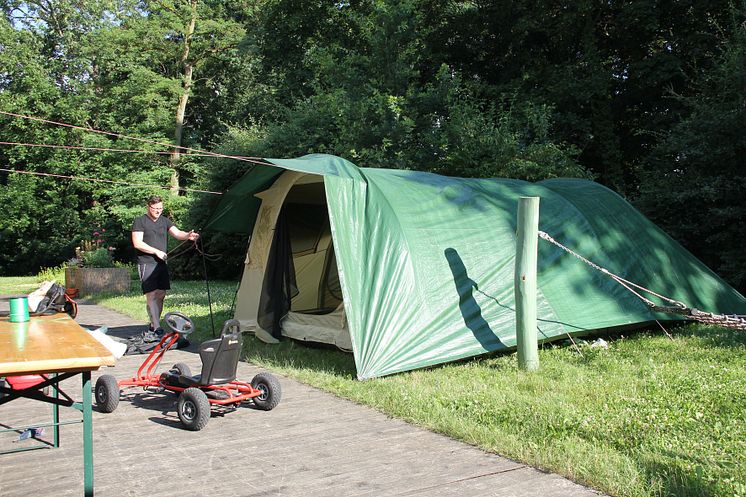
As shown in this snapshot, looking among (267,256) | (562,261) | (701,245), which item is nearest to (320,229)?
(267,256)

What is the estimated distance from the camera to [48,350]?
2936 millimetres

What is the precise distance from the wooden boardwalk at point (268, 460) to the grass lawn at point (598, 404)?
228 millimetres

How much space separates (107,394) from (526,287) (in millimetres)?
3612

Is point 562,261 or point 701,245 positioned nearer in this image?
point 562,261

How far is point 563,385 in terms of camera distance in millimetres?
5578

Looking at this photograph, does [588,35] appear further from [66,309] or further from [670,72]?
[66,309]

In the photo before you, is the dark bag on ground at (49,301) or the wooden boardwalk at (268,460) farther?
the dark bag on ground at (49,301)

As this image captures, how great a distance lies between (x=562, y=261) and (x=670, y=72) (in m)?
11.3

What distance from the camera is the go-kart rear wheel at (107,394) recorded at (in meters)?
5.13

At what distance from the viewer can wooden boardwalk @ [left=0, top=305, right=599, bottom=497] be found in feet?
11.9

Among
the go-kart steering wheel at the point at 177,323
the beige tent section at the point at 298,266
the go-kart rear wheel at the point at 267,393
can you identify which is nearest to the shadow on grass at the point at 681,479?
the go-kart rear wheel at the point at 267,393

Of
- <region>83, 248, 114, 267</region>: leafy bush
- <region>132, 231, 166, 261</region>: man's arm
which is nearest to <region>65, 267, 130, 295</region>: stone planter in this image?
<region>83, 248, 114, 267</region>: leafy bush

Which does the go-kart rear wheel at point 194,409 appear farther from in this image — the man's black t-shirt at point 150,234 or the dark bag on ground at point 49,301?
the man's black t-shirt at point 150,234

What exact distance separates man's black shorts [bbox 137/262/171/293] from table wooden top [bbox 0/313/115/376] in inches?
168
